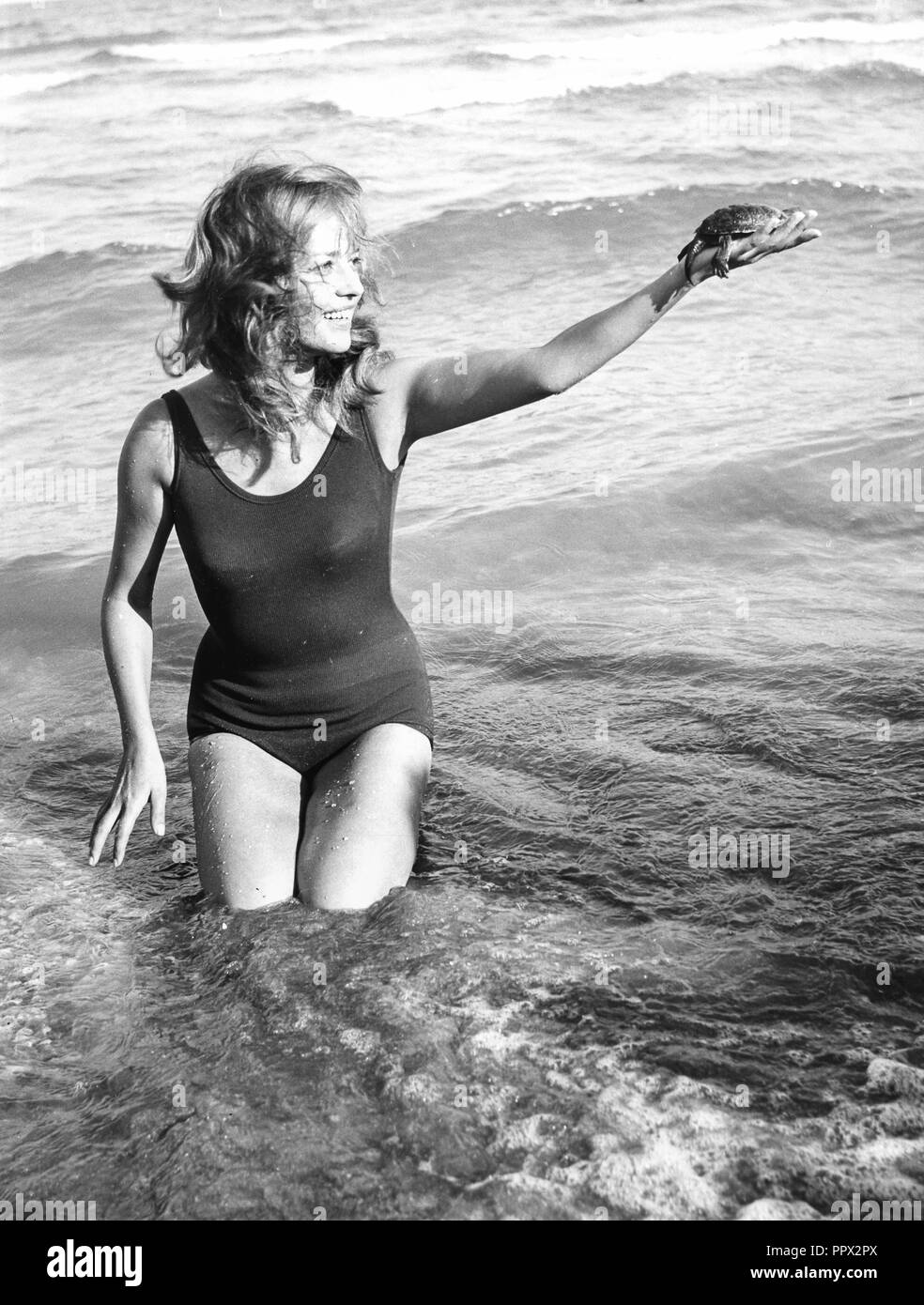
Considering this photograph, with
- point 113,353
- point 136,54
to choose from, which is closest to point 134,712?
point 113,353

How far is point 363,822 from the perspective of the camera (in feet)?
11.8

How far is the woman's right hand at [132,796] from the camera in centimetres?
351

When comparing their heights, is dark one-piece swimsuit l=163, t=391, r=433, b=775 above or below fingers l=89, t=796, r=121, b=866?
above

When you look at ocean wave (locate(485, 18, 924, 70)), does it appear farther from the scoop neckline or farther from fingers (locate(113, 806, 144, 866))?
fingers (locate(113, 806, 144, 866))

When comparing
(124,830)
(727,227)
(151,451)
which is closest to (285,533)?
(151,451)

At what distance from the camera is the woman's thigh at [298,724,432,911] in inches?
140

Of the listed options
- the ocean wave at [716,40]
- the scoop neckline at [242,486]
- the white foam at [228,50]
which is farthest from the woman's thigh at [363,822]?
the white foam at [228,50]

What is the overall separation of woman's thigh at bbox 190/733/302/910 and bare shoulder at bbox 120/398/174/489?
770mm

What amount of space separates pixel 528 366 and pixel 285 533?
814 mm

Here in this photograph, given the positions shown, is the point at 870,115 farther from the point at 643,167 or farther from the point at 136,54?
the point at 136,54

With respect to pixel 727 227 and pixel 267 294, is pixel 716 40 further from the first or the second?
pixel 727 227

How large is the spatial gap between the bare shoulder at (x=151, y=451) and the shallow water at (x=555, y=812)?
1224mm

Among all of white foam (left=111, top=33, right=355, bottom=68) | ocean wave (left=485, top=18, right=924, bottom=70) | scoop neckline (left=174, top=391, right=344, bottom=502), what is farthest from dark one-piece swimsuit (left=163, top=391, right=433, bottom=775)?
white foam (left=111, top=33, right=355, bottom=68)

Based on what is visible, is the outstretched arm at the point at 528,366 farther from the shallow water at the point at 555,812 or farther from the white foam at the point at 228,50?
the white foam at the point at 228,50
